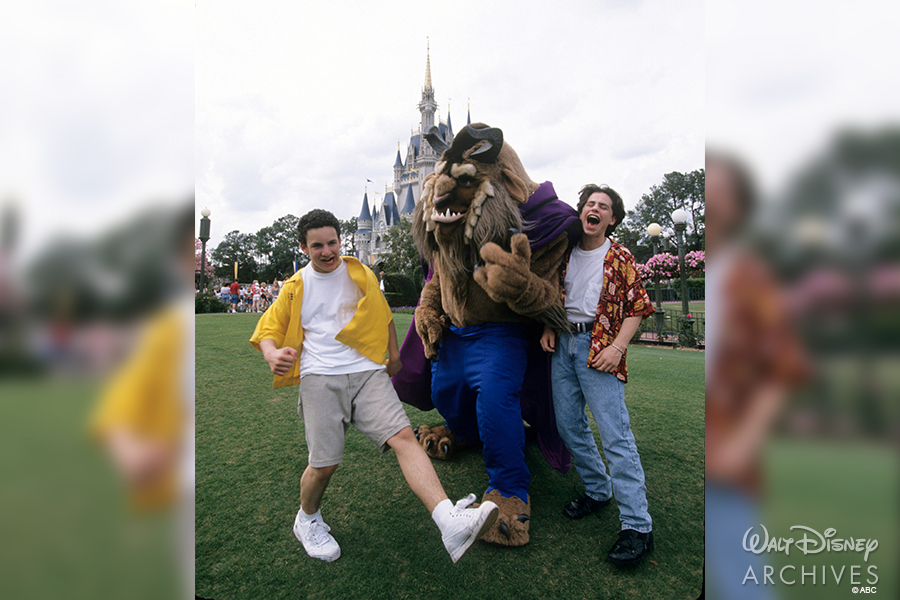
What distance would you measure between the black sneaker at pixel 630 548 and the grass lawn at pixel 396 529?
46 millimetres

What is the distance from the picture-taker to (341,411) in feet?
7.57

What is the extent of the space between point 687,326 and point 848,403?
10.5 metres

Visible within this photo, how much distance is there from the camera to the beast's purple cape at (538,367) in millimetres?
2605

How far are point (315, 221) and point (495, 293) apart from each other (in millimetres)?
1029

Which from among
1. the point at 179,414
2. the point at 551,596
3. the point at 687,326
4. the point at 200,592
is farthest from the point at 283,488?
the point at 687,326

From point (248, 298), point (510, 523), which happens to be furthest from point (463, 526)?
point (248, 298)

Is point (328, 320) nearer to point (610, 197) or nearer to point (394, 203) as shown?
point (610, 197)

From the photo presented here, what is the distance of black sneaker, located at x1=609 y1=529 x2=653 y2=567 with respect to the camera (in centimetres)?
206

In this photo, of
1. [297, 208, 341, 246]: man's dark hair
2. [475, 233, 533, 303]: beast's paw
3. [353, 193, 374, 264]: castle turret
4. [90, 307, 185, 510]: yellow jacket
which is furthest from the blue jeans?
[353, 193, 374, 264]: castle turret

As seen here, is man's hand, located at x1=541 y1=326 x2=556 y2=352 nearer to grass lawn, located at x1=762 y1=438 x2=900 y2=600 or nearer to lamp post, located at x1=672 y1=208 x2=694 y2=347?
grass lawn, located at x1=762 y1=438 x2=900 y2=600

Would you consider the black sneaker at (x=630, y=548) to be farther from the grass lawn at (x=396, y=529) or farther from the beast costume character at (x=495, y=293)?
the beast costume character at (x=495, y=293)

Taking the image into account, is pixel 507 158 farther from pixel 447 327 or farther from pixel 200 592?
pixel 200 592

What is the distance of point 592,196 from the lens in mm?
2521

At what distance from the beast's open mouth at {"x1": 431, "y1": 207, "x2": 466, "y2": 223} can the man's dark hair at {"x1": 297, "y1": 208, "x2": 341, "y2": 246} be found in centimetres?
56
